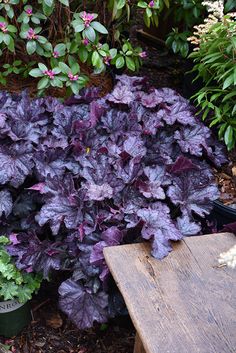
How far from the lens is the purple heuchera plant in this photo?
73.5 inches

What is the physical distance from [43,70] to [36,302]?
1172 millimetres

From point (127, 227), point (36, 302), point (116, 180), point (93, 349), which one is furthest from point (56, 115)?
point (93, 349)

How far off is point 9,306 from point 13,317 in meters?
0.08

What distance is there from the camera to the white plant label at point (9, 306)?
2043mm

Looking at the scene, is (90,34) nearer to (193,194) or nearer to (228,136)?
(228,136)

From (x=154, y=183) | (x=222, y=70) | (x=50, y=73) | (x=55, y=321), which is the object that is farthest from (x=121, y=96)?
(x=55, y=321)

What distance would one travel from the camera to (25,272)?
2023mm

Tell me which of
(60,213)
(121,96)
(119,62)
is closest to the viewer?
(60,213)

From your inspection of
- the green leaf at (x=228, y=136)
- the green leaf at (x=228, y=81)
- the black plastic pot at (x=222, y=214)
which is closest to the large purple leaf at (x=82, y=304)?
the black plastic pot at (x=222, y=214)

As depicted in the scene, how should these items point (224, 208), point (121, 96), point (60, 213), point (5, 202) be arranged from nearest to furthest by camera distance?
point (60, 213), point (5, 202), point (224, 208), point (121, 96)

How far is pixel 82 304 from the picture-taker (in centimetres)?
186

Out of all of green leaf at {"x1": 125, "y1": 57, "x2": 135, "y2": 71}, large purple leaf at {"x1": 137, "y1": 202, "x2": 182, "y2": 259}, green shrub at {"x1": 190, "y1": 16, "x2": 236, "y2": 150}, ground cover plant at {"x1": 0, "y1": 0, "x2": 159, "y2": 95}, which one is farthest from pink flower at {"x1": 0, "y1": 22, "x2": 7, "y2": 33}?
large purple leaf at {"x1": 137, "y1": 202, "x2": 182, "y2": 259}

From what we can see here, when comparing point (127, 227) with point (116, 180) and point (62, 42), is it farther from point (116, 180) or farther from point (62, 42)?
point (62, 42)

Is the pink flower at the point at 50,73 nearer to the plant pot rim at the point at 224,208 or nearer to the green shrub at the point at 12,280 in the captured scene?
the green shrub at the point at 12,280
